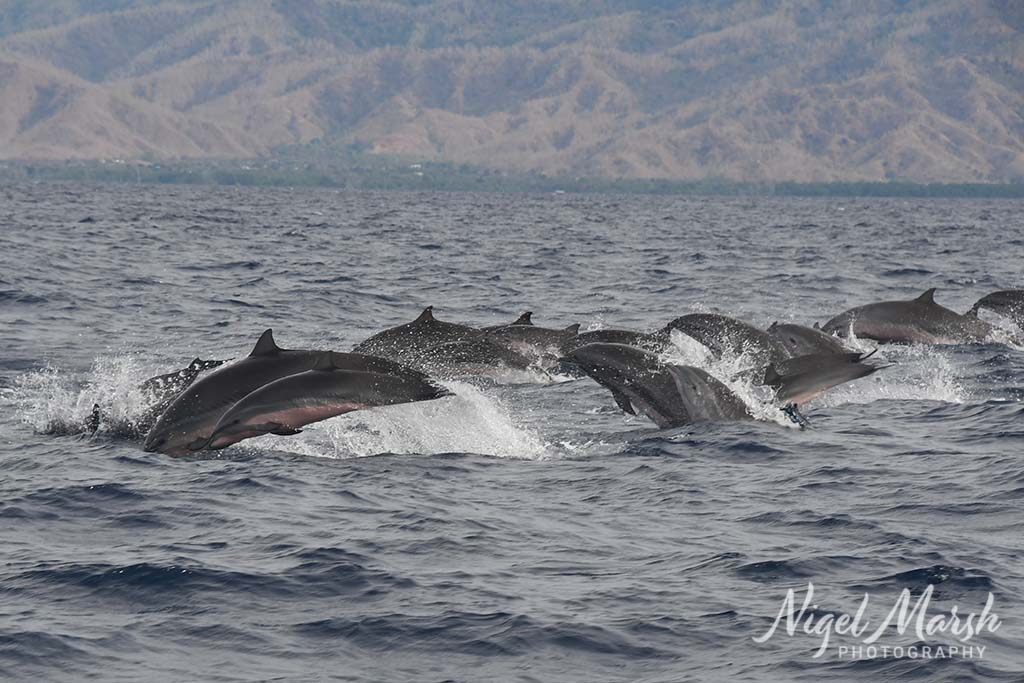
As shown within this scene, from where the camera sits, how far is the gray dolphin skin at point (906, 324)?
28.8m

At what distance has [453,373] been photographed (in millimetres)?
22734

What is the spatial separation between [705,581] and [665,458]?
16.2ft

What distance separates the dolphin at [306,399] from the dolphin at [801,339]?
26.1 feet

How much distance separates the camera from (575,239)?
75438mm

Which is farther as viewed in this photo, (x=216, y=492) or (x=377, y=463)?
(x=377, y=463)

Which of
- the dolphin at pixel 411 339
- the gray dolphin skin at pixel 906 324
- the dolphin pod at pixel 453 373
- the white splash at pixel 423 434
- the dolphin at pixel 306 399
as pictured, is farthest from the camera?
the gray dolphin skin at pixel 906 324

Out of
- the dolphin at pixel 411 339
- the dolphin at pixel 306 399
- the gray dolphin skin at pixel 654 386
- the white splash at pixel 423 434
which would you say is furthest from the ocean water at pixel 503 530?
the dolphin at pixel 411 339

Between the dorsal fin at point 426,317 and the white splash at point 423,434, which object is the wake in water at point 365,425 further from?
the dorsal fin at point 426,317

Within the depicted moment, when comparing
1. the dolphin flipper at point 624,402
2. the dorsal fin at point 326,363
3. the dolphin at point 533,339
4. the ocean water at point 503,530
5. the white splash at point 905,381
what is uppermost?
the dorsal fin at point 326,363

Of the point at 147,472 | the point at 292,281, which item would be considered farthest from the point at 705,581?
the point at 292,281

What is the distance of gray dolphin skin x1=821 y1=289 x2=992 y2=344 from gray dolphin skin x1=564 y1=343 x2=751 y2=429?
9747 mm

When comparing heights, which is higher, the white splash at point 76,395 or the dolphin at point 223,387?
the dolphin at point 223,387

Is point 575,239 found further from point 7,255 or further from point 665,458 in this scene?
point 665,458

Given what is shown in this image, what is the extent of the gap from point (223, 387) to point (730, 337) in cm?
897
